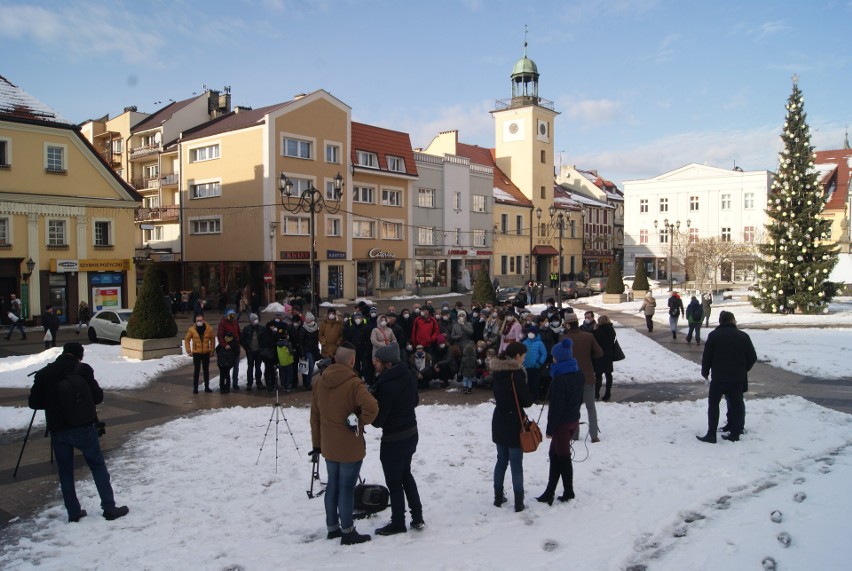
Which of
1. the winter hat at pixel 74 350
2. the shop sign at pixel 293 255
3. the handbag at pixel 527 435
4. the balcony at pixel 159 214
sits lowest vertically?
the handbag at pixel 527 435

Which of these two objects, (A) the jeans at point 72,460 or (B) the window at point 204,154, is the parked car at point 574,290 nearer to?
(B) the window at point 204,154

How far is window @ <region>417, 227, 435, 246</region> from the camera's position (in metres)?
51.4

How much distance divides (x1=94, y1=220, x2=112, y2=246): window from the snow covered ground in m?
24.6

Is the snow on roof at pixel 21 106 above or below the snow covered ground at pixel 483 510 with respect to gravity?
above

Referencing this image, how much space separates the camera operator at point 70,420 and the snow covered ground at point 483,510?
0.25 metres

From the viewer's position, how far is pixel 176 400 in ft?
43.1

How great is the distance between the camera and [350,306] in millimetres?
41156

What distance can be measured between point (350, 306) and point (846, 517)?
119 ft

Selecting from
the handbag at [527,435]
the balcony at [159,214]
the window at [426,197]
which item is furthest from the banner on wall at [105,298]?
the handbag at [527,435]

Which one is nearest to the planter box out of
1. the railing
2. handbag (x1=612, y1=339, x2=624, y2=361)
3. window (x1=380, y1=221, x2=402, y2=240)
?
handbag (x1=612, y1=339, x2=624, y2=361)

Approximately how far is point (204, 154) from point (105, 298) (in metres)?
15.4

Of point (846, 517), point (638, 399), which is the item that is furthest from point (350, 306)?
point (846, 517)

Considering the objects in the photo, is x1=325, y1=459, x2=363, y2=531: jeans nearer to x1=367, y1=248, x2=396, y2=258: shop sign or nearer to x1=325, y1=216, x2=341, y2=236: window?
x1=325, y1=216, x2=341, y2=236: window

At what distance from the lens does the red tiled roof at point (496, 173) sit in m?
62.0
